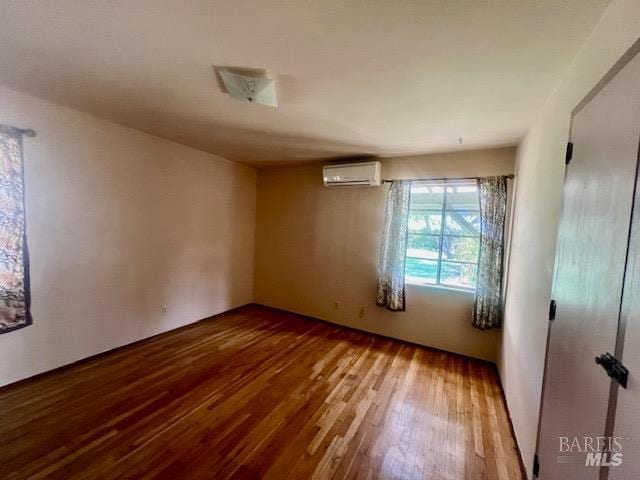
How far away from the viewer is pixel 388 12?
108 cm

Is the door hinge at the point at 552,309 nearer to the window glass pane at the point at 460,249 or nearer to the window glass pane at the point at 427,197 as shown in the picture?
the window glass pane at the point at 460,249

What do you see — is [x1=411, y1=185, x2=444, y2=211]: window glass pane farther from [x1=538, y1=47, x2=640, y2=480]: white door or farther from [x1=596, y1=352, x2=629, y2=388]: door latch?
[x1=596, y1=352, x2=629, y2=388]: door latch

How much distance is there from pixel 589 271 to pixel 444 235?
2232 mm

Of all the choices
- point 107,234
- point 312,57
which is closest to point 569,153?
point 312,57

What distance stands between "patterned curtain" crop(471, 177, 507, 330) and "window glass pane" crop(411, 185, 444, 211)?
454 mm

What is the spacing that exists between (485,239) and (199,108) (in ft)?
10.1

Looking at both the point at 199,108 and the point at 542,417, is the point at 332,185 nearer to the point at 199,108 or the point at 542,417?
the point at 199,108

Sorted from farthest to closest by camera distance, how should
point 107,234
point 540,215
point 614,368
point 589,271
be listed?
point 107,234, point 540,215, point 589,271, point 614,368

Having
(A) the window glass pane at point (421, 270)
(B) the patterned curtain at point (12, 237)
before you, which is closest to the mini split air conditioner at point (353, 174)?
(A) the window glass pane at point (421, 270)

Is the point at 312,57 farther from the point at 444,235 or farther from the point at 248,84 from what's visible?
the point at 444,235

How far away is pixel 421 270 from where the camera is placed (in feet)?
10.7

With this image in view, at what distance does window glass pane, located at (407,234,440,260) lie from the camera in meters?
3.17

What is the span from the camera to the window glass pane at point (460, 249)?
2969 millimetres

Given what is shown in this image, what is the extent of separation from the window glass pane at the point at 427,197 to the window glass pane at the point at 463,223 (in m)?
0.19
